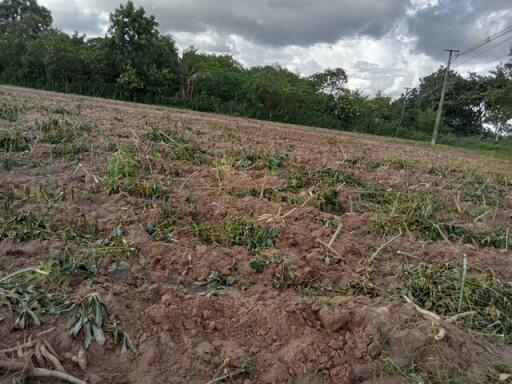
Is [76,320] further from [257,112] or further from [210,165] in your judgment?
[257,112]

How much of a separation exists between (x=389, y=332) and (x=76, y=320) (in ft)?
5.79

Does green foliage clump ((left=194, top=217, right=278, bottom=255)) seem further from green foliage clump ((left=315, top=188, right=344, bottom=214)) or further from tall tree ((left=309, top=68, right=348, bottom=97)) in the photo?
tall tree ((left=309, top=68, right=348, bottom=97))

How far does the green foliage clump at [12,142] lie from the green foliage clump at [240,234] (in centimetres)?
350

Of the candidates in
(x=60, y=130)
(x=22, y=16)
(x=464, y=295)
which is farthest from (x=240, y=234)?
(x=22, y=16)

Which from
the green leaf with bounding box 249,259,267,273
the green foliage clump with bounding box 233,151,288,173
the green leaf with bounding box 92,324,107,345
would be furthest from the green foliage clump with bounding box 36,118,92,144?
the green leaf with bounding box 92,324,107,345

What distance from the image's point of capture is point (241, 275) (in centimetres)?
311

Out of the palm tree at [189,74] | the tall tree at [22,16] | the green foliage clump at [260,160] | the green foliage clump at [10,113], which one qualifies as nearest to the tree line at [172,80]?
the palm tree at [189,74]

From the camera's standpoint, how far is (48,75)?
25.6m

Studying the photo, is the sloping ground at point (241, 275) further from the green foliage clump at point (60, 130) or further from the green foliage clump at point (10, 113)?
the green foliage clump at point (10, 113)

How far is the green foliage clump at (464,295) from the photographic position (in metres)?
2.75

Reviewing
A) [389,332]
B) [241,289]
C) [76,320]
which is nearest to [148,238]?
[241,289]

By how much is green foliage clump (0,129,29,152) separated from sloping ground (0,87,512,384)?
0.03m

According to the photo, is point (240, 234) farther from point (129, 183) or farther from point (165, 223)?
point (129, 183)

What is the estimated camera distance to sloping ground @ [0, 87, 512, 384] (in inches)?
87.1
